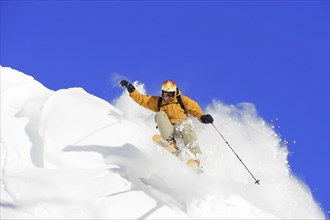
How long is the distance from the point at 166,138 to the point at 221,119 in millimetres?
5300

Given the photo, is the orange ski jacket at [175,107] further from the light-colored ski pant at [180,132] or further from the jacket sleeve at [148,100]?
the light-colored ski pant at [180,132]

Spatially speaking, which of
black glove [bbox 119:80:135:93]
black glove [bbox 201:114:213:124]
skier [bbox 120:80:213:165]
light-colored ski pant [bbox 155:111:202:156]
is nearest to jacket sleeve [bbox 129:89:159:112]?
skier [bbox 120:80:213:165]

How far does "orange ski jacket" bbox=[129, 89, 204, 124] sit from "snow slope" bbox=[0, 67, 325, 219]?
564 millimetres

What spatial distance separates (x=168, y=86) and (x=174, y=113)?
642mm

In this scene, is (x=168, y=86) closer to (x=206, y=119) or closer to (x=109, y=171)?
(x=206, y=119)

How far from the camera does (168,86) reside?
38.9ft

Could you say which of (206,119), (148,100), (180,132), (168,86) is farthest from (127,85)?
(206,119)

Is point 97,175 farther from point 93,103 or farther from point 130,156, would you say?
point 93,103

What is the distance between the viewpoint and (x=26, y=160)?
10.6 meters

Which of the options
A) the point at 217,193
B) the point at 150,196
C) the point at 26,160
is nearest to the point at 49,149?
the point at 26,160

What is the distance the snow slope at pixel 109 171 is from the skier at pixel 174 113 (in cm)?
51

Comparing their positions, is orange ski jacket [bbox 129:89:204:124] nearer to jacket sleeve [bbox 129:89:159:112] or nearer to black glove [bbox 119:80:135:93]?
jacket sleeve [bbox 129:89:159:112]

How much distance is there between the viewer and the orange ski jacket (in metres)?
12.0

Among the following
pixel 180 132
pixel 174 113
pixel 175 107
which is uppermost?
pixel 175 107
